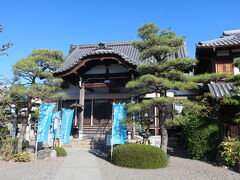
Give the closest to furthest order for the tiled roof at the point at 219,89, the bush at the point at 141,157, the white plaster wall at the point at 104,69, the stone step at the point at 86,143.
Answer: the bush at the point at 141,157, the tiled roof at the point at 219,89, the stone step at the point at 86,143, the white plaster wall at the point at 104,69

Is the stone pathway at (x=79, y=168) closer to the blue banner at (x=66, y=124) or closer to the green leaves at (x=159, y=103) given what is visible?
the blue banner at (x=66, y=124)

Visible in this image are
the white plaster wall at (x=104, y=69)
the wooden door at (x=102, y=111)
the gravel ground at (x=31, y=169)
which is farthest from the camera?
the wooden door at (x=102, y=111)

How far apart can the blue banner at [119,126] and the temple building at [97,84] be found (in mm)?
4753

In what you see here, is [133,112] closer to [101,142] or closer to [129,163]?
[129,163]

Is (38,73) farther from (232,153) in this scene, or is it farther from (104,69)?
(232,153)

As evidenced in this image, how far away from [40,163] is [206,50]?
458 inches

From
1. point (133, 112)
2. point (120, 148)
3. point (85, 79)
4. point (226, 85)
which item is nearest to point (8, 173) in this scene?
point (120, 148)

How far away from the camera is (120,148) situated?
8.31 m

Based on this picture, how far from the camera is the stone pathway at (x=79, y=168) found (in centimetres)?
661

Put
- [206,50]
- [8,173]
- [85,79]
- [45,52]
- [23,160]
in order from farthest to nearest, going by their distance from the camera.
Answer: [85,79]
[206,50]
[45,52]
[23,160]
[8,173]

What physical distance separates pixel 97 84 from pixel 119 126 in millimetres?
6322

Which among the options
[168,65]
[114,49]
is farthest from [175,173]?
[114,49]

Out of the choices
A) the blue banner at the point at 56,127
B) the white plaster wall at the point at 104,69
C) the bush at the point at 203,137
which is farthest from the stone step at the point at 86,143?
the bush at the point at 203,137

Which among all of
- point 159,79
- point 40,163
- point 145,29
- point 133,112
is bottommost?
point 40,163
